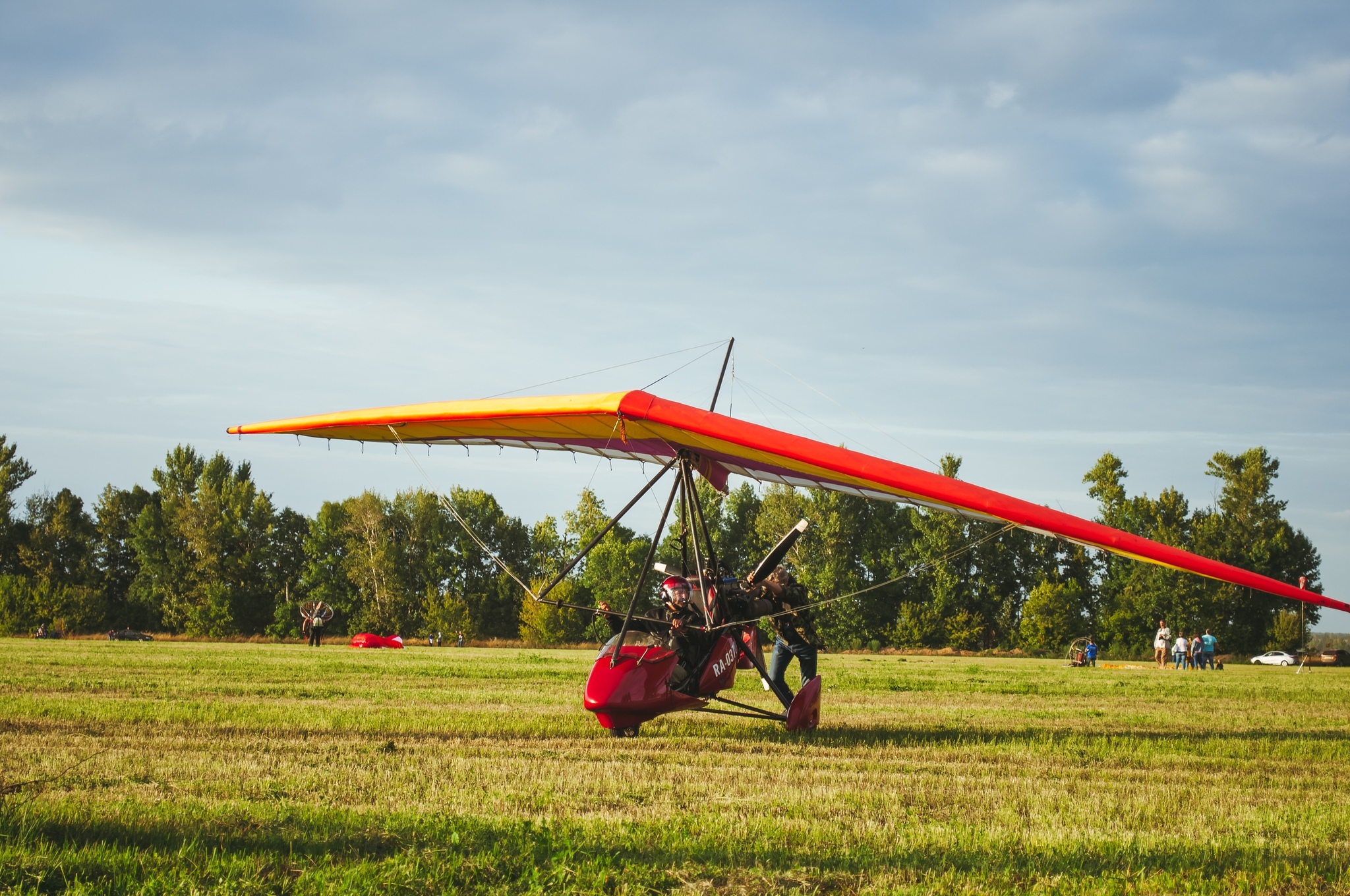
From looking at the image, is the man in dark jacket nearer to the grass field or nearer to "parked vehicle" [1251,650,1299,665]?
the grass field

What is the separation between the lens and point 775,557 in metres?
11.4

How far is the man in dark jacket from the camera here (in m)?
→ 11.0

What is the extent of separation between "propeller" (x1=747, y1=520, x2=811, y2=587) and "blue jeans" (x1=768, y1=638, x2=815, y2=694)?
73 centimetres

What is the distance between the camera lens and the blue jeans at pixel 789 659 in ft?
36.7

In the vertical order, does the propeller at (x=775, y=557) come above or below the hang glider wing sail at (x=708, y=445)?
below

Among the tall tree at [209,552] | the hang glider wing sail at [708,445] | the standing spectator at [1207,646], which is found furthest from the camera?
the tall tree at [209,552]

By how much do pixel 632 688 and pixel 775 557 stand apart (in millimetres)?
2686

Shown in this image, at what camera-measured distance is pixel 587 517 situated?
7025cm

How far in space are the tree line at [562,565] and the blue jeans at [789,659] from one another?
47770 mm

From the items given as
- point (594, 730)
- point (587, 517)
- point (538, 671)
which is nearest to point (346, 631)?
point (587, 517)

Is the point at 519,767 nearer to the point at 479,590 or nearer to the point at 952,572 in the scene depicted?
the point at 952,572

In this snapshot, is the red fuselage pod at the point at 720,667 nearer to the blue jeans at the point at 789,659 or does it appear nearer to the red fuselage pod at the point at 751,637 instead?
the red fuselage pod at the point at 751,637

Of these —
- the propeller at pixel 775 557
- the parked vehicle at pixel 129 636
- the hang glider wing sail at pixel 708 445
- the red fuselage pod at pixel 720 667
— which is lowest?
the parked vehicle at pixel 129 636

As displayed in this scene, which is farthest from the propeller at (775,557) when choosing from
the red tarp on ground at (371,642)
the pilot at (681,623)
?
the red tarp on ground at (371,642)
